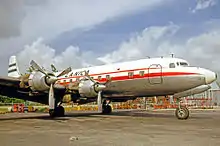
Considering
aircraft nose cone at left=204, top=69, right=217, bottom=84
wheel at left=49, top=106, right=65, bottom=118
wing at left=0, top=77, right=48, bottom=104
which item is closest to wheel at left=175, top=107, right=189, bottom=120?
aircraft nose cone at left=204, top=69, right=217, bottom=84

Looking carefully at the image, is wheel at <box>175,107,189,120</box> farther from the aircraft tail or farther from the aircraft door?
the aircraft tail

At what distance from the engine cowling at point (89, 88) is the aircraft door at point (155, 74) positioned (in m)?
3.54

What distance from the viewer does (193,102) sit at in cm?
4703

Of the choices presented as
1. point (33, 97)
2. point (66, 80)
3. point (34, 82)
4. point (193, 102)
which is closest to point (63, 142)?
point (34, 82)

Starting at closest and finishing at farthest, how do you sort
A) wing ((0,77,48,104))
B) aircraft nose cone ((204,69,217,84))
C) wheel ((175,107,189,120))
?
aircraft nose cone ((204,69,217,84)), wheel ((175,107,189,120)), wing ((0,77,48,104))

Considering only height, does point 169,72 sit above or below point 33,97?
above

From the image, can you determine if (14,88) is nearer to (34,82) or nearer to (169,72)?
(34,82)

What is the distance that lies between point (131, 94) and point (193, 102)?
30.2m

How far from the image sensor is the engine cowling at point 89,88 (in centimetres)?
1953

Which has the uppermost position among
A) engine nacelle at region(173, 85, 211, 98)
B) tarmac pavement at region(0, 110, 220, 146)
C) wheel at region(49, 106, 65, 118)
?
engine nacelle at region(173, 85, 211, 98)

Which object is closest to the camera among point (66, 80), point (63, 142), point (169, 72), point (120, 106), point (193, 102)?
point (63, 142)

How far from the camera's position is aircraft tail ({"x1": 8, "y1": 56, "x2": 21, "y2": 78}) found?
90.7 ft

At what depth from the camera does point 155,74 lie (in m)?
17.8

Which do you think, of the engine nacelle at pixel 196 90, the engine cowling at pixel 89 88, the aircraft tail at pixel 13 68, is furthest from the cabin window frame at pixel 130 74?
the aircraft tail at pixel 13 68
